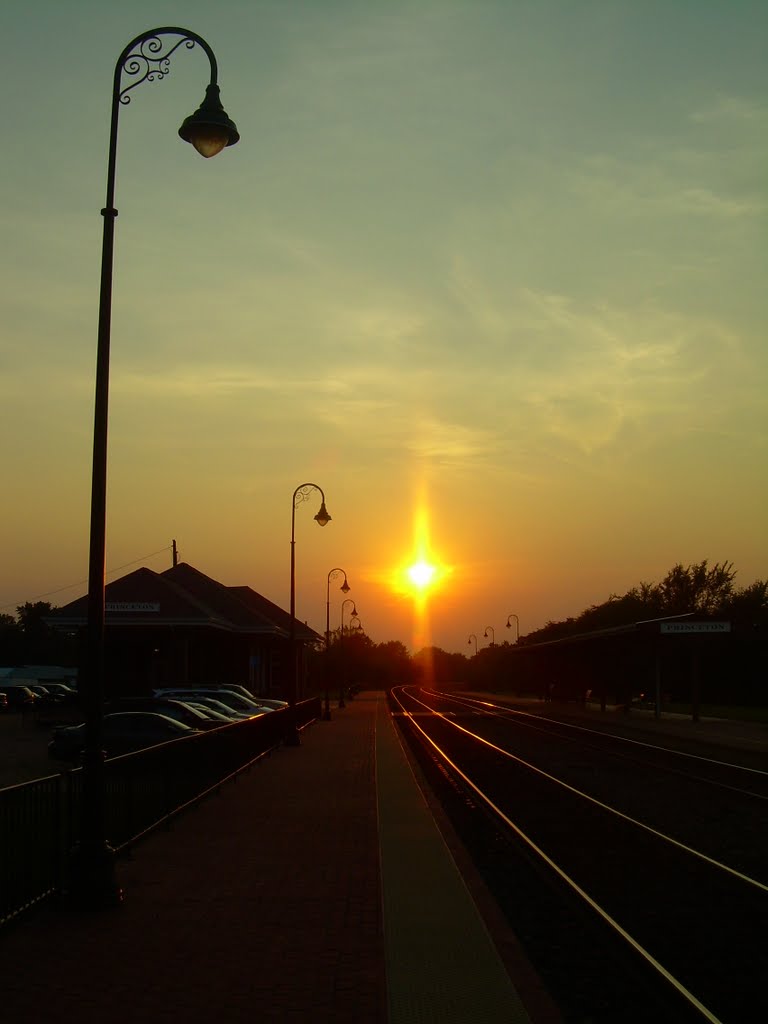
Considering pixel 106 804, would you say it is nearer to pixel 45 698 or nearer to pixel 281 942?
pixel 281 942

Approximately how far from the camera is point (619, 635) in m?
49.0

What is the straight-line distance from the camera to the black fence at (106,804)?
343 inches

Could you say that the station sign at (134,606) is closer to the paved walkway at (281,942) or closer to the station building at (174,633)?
the station building at (174,633)

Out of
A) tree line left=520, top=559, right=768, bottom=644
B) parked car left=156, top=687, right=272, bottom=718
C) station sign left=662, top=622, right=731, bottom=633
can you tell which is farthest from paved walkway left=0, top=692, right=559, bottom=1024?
tree line left=520, top=559, right=768, bottom=644

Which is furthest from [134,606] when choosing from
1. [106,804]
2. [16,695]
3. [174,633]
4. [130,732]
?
[106,804]

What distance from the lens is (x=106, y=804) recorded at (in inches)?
434

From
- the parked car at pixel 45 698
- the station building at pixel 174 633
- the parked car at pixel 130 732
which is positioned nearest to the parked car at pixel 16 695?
the parked car at pixel 45 698

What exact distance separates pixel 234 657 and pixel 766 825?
56813 mm

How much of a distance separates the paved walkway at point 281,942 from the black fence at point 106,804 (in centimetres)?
31

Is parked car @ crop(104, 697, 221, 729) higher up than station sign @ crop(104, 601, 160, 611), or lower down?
lower down

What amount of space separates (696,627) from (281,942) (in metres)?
37.8

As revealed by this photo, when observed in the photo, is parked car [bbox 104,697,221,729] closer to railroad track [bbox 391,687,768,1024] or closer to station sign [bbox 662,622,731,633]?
railroad track [bbox 391,687,768,1024]

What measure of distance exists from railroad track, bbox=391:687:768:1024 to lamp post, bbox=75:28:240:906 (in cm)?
370

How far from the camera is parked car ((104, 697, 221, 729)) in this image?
1079 inches
